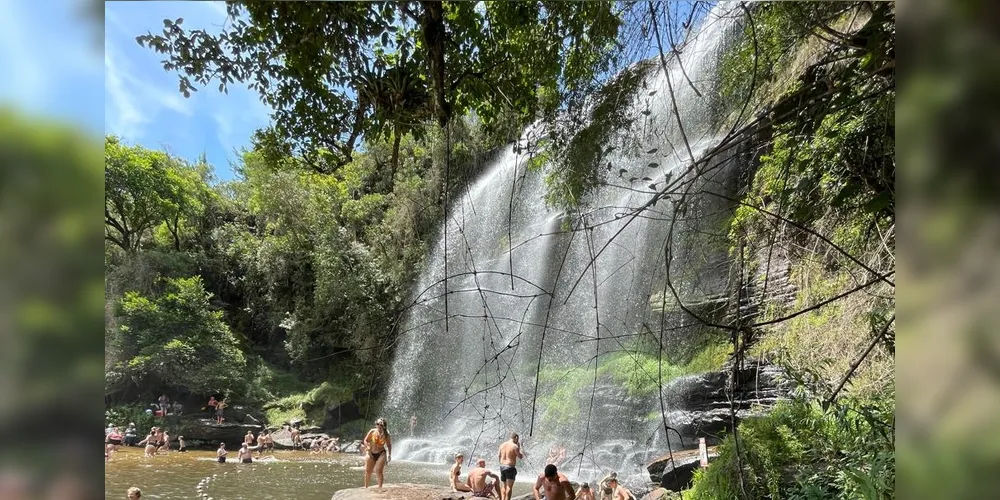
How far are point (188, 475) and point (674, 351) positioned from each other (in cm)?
428

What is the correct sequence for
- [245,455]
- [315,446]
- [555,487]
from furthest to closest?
[315,446]
[245,455]
[555,487]

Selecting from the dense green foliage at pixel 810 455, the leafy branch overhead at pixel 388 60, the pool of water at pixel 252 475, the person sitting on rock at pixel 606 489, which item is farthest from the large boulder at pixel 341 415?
the dense green foliage at pixel 810 455

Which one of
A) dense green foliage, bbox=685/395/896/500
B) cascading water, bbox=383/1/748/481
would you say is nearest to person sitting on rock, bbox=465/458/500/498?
cascading water, bbox=383/1/748/481

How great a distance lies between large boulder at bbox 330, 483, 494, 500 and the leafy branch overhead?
224 cm

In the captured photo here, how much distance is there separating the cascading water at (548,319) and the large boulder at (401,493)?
0.73 metres

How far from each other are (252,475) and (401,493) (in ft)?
6.72

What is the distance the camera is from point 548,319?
4348 millimetres

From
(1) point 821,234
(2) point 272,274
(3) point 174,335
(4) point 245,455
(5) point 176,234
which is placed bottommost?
(4) point 245,455

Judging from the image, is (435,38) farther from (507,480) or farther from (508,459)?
(507,480)

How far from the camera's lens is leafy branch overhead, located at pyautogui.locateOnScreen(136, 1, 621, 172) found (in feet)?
7.96

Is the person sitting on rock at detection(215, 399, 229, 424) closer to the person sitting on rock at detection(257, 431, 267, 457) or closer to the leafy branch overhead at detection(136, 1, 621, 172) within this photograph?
the person sitting on rock at detection(257, 431, 267, 457)
